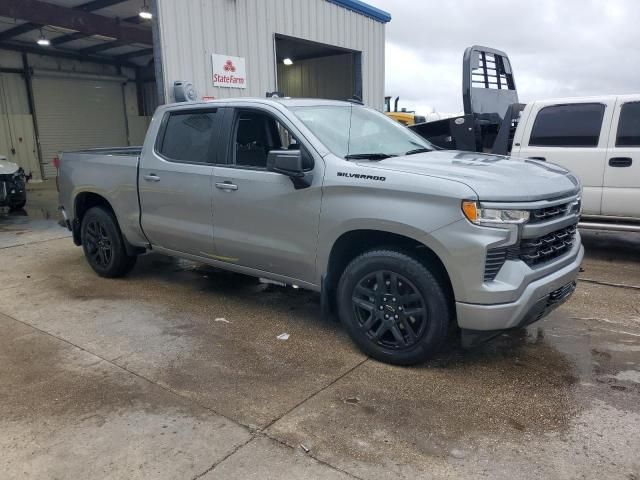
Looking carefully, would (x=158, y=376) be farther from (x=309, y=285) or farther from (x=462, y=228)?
(x=462, y=228)

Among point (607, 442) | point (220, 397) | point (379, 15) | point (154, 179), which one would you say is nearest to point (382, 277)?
point (220, 397)

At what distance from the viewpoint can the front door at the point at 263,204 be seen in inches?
159

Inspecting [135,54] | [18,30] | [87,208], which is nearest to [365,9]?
[87,208]

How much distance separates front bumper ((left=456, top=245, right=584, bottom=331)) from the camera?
3.28 metres

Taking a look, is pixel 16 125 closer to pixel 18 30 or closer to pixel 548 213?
pixel 18 30

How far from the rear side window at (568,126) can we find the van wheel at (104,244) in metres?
5.30

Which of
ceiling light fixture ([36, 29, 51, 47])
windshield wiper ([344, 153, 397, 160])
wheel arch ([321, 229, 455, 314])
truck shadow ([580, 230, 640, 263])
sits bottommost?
truck shadow ([580, 230, 640, 263])

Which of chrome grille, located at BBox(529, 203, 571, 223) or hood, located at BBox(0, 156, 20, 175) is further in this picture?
hood, located at BBox(0, 156, 20, 175)

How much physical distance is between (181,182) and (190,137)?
0.45 meters

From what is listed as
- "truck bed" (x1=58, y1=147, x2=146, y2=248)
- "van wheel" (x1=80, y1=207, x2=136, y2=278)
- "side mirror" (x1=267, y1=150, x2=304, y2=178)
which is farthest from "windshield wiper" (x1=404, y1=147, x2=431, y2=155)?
"van wheel" (x1=80, y1=207, x2=136, y2=278)

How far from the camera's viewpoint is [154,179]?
514 cm

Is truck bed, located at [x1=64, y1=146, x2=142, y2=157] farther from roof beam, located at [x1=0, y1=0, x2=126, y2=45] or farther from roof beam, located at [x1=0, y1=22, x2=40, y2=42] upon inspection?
roof beam, located at [x1=0, y1=22, x2=40, y2=42]

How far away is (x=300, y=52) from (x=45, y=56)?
35.9ft

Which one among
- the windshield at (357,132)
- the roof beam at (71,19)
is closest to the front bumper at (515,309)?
the windshield at (357,132)
